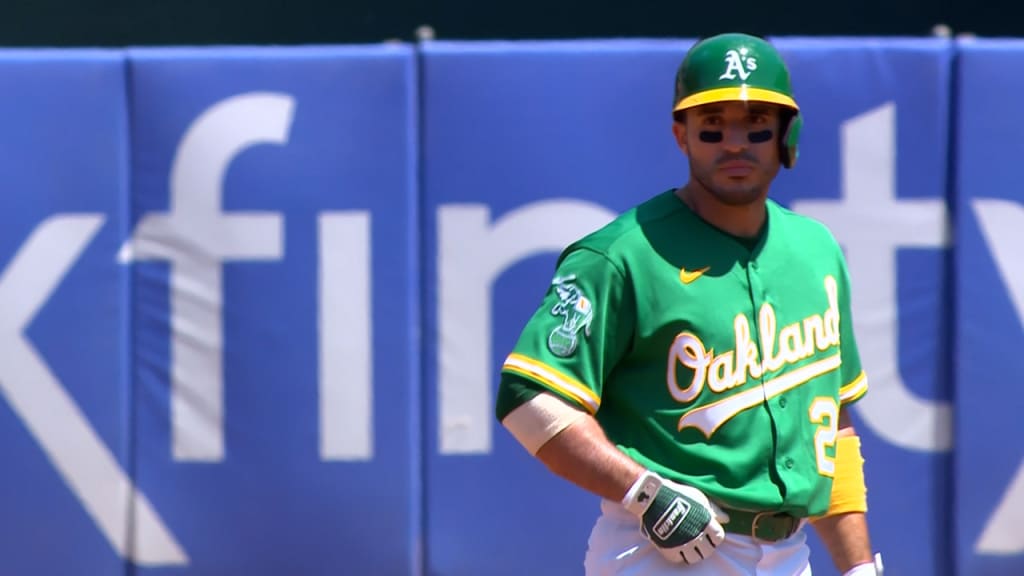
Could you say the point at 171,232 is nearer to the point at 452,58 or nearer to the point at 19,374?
the point at 19,374

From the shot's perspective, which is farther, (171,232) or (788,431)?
(171,232)

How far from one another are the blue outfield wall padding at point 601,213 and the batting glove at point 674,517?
117 inches

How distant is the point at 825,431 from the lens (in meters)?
3.05

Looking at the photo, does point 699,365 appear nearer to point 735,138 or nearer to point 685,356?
point 685,356

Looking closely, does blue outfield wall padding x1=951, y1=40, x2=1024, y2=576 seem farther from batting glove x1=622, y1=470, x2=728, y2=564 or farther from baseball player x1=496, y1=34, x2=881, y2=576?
batting glove x1=622, y1=470, x2=728, y2=564

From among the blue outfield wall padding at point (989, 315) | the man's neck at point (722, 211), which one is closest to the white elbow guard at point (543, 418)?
the man's neck at point (722, 211)

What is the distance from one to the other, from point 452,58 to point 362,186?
55 cm

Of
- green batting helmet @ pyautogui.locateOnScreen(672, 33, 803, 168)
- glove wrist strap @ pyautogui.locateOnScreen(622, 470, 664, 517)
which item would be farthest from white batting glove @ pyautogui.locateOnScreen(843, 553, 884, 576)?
green batting helmet @ pyautogui.locateOnScreen(672, 33, 803, 168)

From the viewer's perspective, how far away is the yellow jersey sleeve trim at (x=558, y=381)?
2.81 metres

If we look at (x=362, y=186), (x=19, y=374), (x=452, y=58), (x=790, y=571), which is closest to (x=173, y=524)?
(x=19, y=374)

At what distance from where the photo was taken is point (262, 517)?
580 cm

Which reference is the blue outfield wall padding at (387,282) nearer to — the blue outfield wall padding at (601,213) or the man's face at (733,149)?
the blue outfield wall padding at (601,213)

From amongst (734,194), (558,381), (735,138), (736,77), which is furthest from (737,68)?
(558,381)

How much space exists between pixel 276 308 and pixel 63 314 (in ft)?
2.50
